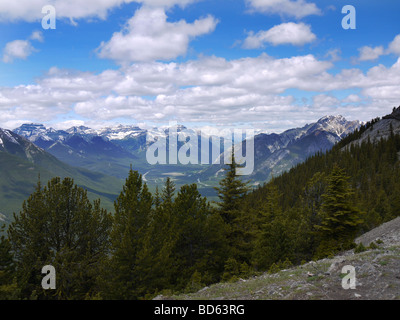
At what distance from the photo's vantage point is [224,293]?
14789mm

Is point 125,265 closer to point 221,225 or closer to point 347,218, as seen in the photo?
point 221,225

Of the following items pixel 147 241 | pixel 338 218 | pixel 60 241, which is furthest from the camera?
pixel 338 218

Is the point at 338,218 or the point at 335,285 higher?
the point at 338,218

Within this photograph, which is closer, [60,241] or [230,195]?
[60,241]

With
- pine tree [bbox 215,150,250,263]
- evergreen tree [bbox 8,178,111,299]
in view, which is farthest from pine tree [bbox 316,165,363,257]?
evergreen tree [bbox 8,178,111,299]

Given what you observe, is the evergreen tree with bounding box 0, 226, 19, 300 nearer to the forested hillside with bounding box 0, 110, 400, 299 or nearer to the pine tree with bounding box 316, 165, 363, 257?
the forested hillside with bounding box 0, 110, 400, 299

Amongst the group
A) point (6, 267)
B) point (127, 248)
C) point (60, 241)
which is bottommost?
point (6, 267)

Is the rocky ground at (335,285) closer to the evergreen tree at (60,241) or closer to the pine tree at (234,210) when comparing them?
the evergreen tree at (60,241)

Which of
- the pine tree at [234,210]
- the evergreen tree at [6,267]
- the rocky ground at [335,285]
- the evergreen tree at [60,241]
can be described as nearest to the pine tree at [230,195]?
the pine tree at [234,210]

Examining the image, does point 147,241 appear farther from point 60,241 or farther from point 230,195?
point 230,195

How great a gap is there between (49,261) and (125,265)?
7.53 metres

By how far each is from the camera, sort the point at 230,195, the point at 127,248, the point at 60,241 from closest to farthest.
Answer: the point at 127,248
the point at 60,241
the point at 230,195

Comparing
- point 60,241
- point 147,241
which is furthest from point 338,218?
point 60,241
